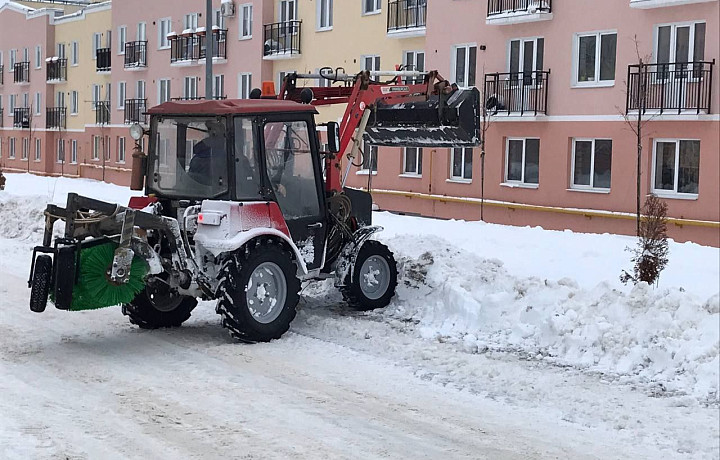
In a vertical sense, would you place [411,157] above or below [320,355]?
above

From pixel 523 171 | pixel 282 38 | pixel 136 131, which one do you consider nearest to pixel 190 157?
pixel 136 131

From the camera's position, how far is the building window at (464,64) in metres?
29.0

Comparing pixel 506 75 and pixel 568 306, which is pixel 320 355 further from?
pixel 506 75

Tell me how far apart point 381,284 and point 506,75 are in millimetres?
16313

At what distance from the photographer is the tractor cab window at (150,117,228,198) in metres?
10.7

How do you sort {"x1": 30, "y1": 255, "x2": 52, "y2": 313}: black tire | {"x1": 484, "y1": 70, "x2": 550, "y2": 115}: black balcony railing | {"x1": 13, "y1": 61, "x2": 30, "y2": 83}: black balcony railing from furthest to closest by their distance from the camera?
1. {"x1": 13, "y1": 61, "x2": 30, "y2": 83}: black balcony railing
2. {"x1": 484, "y1": 70, "x2": 550, "y2": 115}: black balcony railing
3. {"x1": 30, "y1": 255, "x2": 52, "y2": 313}: black tire

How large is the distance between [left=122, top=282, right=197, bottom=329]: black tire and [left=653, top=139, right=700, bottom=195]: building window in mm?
14570

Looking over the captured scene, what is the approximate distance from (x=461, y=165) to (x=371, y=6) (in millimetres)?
6784

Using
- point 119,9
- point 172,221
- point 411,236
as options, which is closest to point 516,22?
point 411,236

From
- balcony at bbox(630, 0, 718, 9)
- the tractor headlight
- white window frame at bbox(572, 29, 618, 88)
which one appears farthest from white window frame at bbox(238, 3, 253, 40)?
the tractor headlight

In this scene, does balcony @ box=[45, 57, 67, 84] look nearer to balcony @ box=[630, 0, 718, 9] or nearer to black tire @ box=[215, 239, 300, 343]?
balcony @ box=[630, 0, 718, 9]

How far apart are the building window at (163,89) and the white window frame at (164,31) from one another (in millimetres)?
1409

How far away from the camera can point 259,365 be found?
31.2ft

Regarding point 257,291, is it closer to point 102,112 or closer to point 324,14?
point 324,14
